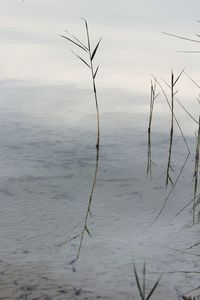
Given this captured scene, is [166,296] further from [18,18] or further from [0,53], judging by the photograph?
[18,18]

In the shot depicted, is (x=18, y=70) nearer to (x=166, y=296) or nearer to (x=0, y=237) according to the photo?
(x=0, y=237)

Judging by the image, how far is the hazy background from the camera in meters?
3.15

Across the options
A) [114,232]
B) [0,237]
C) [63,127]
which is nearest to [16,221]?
[0,237]

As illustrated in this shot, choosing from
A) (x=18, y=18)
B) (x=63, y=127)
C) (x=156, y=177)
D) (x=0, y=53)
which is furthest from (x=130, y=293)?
(x=18, y=18)

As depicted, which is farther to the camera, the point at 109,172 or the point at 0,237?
the point at 109,172

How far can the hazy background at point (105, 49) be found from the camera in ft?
10.3

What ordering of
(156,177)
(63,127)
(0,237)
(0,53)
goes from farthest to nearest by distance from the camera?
(0,53), (63,127), (156,177), (0,237)

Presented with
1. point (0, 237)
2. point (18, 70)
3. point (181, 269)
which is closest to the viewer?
Answer: point (181, 269)

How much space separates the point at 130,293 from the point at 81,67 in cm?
257

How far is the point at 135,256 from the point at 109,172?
2.18ft

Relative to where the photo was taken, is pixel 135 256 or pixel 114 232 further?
pixel 114 232

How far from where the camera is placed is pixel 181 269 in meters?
1.35

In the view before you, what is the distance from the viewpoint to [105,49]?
4066mm

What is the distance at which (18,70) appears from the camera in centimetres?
357
